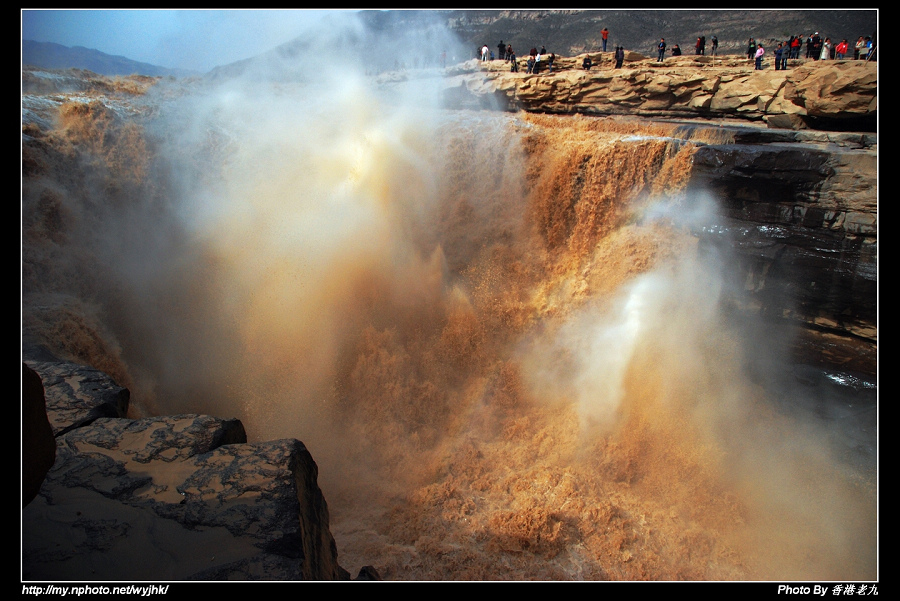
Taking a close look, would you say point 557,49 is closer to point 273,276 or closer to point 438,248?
point 438,248

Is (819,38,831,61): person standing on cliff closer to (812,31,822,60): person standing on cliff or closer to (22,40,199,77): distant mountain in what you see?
(812,31,822,60): person standing on cliff

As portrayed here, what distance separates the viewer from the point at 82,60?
2134cm

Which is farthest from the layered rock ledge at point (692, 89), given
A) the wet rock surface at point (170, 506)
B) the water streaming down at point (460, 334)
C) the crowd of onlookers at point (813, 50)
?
the wet rock surface at point (170, 506)

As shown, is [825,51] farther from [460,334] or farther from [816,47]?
[460,334]

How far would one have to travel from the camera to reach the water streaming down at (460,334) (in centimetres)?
618

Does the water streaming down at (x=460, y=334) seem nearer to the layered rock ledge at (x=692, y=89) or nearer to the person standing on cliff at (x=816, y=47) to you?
the layered rock ledge at (x=692, y=89)

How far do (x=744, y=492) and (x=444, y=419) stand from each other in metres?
4.66

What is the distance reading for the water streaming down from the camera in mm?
6176

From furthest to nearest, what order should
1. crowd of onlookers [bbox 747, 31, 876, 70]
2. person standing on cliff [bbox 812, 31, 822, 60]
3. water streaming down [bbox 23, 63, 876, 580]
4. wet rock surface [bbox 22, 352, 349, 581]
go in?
person standing on cliff [bbox 812, 31, 822, 60], crowd of onlookers [bbox 747, 31, 876, 70], water streaming down [bbox 23, 63, 876, 580], wet rock surface [bbox 22, 352, 349, 581]

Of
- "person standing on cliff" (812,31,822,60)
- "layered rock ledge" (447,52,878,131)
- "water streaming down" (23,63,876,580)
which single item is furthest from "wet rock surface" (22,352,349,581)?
"person standing on cliff" (812,31,822,60)

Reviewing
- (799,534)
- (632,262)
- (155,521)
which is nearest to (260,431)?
(155,521)

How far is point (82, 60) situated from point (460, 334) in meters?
25.0

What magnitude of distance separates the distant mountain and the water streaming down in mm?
10632

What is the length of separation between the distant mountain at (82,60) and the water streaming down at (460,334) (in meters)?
10.6
